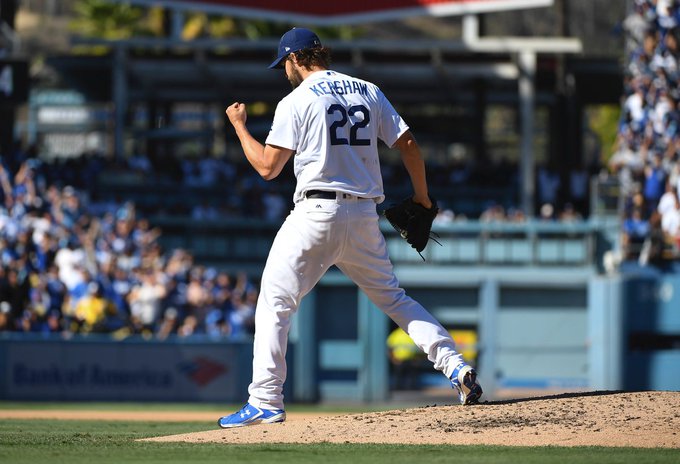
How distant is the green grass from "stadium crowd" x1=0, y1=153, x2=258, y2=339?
34.4 ft

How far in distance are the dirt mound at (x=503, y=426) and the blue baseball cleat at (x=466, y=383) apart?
7 cm

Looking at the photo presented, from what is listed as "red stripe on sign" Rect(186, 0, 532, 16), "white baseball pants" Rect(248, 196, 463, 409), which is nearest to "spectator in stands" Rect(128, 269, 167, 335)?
"red stripe on sign" Rect(186, 0, 532, 16)

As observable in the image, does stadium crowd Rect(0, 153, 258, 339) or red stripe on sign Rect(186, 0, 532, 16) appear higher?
red stripe on sign Rect(186, 0, 532, 16)

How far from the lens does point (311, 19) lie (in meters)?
23.2

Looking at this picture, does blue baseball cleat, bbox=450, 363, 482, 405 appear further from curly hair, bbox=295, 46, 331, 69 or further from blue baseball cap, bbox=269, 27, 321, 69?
blue baseball cap, bbox=269, 27, 321, 69

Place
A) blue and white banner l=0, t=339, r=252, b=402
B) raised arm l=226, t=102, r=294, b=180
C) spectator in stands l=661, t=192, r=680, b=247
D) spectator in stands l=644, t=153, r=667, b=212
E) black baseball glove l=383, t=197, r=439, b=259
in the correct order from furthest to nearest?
spectator in stands l=644, t=153, r=667, b=212 → spectator in stands l=661, t=192, r=680, b=247 → blue and white banner l=0, t=339, r=252, b=402 → black baseball glove l=383, t=197, r=439, b=259 → raised arm l=226, t=102, r=294, b=180

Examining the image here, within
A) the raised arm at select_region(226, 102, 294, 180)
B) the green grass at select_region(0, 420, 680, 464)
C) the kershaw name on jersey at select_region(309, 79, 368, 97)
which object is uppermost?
the kershaw name on jersey at select_region(309, 79, 368, 97)

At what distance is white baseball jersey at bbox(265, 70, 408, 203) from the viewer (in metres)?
6.05

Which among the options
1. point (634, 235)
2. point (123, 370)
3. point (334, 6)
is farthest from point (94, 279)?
point (334, 6)

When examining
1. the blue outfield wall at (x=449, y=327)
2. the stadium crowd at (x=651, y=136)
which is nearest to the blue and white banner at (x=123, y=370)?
the blue outfield wall at (x=449, y=327)

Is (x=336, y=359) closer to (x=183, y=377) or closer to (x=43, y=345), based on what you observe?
(x=183, y=377)

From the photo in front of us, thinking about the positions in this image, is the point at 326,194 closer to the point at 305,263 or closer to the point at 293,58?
the point at 305,263

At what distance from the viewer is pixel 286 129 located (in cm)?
606

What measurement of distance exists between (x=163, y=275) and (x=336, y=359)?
3068 millimetres
